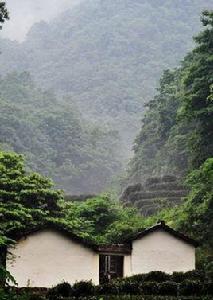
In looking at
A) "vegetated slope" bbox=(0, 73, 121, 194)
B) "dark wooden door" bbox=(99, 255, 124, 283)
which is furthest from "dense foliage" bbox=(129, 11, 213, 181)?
"vegetated slope" bbox=(0, 73, 121, 194)

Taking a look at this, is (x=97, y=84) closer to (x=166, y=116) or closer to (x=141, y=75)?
(x=141, y=75)

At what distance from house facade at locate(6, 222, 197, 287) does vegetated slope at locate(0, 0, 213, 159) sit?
105 m

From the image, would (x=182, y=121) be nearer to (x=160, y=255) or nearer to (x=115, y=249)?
(x=160, y=255)

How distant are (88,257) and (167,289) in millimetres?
7400

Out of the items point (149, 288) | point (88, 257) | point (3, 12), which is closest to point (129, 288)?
point (149, 288)

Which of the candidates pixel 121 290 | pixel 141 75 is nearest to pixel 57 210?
pixel 121 290

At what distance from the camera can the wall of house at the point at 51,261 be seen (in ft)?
91.6

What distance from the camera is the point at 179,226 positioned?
35906 millimetres

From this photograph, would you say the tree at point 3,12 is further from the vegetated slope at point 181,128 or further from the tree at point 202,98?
the tree at point 202,98

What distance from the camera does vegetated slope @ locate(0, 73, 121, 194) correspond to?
300 ft

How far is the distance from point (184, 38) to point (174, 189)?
5604 inches

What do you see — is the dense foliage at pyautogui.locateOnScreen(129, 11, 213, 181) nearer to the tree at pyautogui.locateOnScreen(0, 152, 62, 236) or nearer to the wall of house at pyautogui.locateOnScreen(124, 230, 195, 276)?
the wall of house at pyautogui.locateOnScreen(124, 230, 195, 276)

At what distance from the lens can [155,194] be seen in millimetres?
56875

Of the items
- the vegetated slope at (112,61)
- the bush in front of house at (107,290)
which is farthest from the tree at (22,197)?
the vegetated slope at (112,61)
